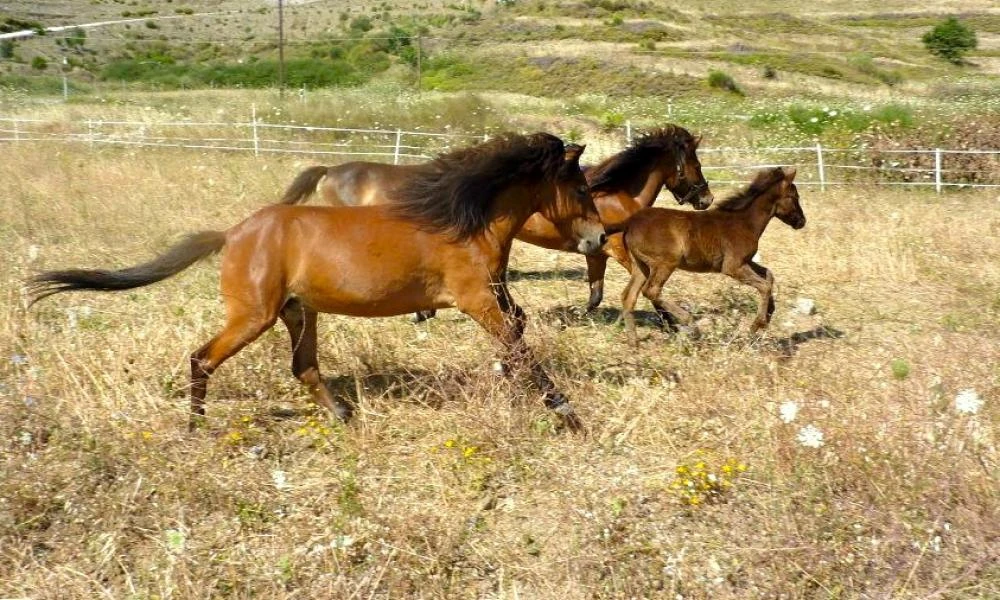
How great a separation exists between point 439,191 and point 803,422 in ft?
8.47

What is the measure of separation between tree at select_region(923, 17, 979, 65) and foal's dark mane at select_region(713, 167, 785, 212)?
52929mm

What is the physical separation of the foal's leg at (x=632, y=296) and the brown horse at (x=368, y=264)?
203 cm

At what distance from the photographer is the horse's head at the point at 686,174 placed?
9844mm

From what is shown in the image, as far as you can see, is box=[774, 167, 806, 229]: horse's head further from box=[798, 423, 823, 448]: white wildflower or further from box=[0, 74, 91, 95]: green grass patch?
box=[0, 74, 91, 95]: green grass patch

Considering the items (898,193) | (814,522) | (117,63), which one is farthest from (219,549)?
(117,63)

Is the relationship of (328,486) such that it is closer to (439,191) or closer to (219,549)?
(219,549)

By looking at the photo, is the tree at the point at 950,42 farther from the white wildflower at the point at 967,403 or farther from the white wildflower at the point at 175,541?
the white wildflower at the point at 175,541

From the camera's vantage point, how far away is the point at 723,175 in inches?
800

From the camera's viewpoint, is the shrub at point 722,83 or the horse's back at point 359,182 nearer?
the horse's back at point 359,182

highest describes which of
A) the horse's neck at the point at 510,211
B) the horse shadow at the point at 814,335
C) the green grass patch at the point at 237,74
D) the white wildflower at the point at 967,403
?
the green grass patch at the point at 237,74

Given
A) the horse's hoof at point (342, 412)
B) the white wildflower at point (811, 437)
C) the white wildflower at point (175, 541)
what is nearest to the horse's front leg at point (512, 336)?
the horse's hoof at point (342, 412)

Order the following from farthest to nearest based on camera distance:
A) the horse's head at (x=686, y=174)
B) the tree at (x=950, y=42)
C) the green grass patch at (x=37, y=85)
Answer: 1. the tree at (x=950, y=42)
2. the green grass patch at (x=37, y=85)
3. the horse's head at (x=686, y=174)

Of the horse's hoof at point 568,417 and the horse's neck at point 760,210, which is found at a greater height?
the horse's neck at point 760,210

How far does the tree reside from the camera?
56.3m
